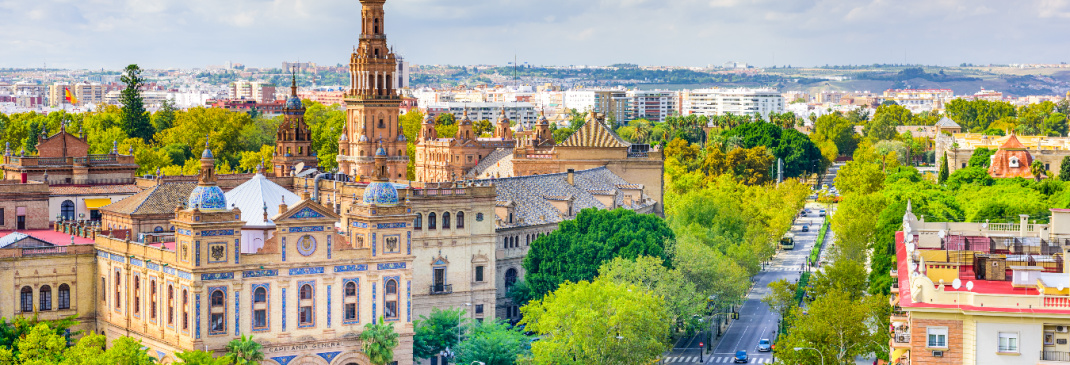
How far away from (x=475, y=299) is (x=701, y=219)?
37867 mm

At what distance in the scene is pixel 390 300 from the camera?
278ft

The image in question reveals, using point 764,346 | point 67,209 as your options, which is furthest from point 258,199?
point 764,346

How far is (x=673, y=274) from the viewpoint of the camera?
102 meters

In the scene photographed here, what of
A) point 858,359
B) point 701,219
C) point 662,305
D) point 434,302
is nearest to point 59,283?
point 434,302

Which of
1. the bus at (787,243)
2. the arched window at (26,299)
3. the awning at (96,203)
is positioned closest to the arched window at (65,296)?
the arched window at (26,299)

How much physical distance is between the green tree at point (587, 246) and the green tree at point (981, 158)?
80.6m

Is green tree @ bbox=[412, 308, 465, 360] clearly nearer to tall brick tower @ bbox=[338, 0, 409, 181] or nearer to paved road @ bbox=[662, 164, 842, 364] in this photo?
paved road @ bbox=[662, 164, 842, 364]

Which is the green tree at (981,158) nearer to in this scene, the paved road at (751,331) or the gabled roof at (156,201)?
the paved road at (751,331)

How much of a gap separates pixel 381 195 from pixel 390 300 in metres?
5.48

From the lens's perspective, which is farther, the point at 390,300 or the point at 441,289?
the point at 441,289

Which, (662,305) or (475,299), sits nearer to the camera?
(662,305)

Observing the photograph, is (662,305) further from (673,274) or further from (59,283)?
(59,283)

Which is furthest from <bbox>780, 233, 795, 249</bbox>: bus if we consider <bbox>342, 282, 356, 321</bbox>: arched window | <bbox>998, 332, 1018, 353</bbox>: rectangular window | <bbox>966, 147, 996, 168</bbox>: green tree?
<bbox>998, 332, 1018, 353</bbox>: rectangular window

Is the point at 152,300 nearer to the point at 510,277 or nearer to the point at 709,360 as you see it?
the point at 510,277
